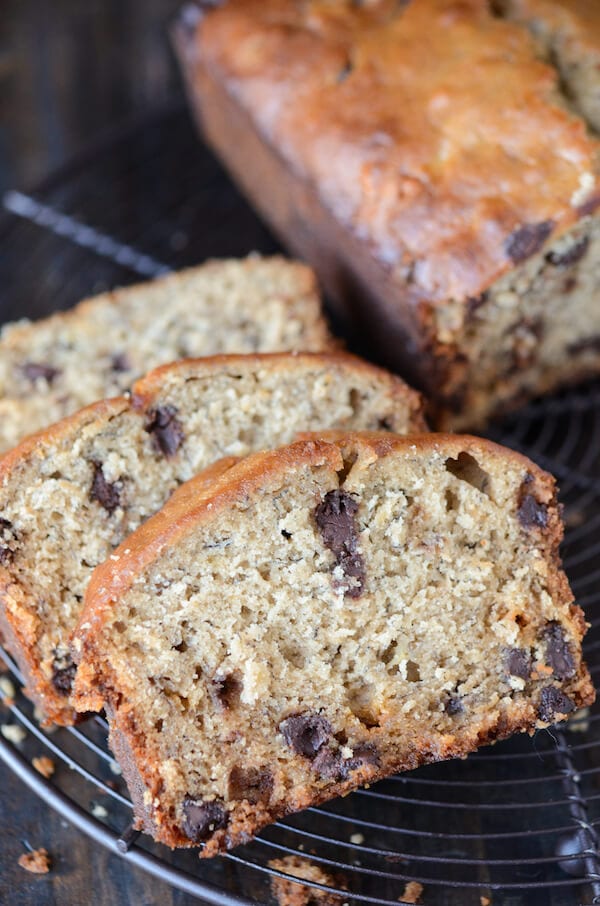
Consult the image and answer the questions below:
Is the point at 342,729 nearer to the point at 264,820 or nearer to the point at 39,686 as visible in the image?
the point at 264,820

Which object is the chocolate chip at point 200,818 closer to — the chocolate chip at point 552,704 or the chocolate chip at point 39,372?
the chocolate chip at point 552,704

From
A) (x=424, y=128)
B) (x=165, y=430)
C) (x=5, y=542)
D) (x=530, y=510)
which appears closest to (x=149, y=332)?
(x=165, y=430)

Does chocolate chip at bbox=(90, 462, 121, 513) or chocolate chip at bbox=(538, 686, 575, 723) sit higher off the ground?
chocolate chip at bbox=(90, 462, 121, 513)

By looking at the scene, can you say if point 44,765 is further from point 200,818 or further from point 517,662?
point 517,662

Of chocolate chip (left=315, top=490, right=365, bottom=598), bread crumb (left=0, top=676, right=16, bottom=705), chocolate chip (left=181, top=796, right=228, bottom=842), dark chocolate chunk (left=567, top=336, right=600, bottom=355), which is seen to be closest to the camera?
chocolate chip (left=181, top=796, right=228, bottom=842)

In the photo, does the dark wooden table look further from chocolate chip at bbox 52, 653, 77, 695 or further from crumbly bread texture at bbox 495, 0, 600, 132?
chocolate chip at bbox 52, 653, 77, 695

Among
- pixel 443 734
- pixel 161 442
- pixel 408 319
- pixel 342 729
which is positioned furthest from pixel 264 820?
pixel 408 319

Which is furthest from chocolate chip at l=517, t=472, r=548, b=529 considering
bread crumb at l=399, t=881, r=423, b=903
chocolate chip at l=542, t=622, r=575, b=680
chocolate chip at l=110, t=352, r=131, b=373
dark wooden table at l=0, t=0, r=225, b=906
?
dark wooden table at l=0, t=0, r=225, b=906
